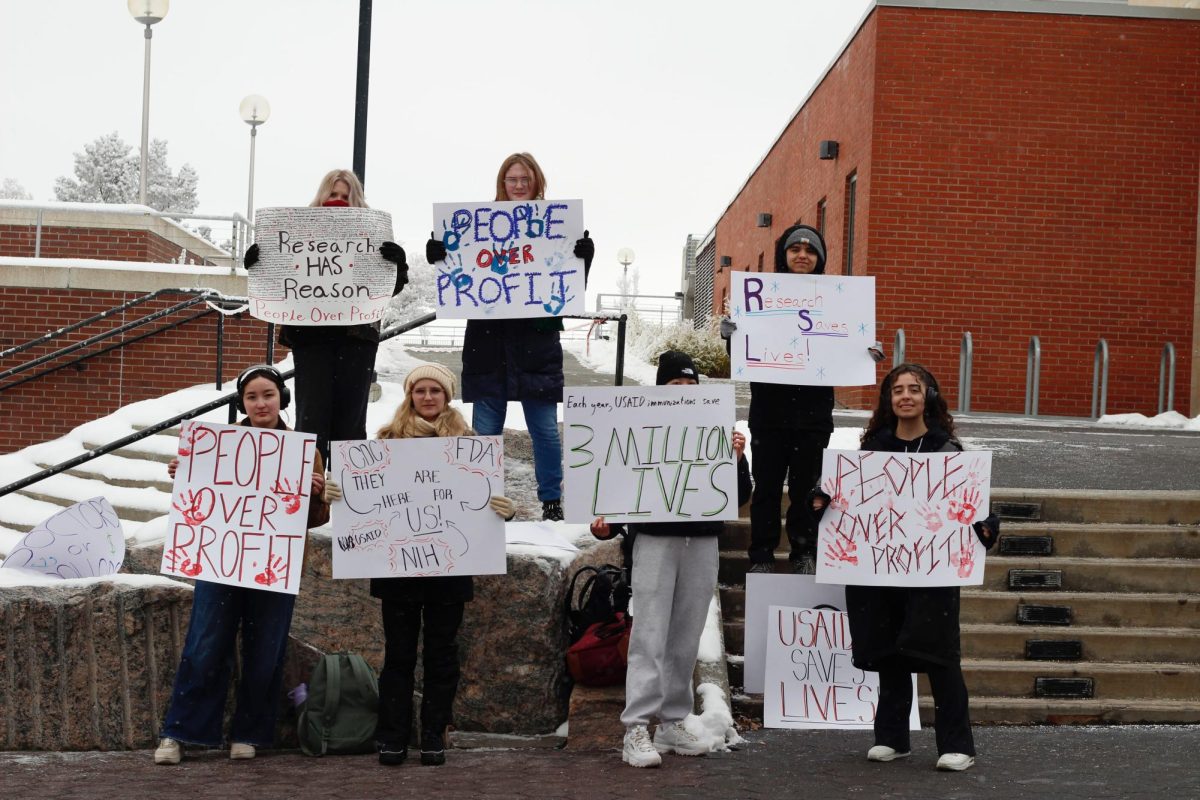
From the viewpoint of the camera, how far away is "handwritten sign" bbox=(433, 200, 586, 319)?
664 centimetres

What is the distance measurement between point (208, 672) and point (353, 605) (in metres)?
1.04

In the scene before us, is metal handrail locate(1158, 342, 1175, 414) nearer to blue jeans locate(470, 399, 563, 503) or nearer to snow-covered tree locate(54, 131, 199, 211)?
blue jeans locate(470, 399, 563, 503)

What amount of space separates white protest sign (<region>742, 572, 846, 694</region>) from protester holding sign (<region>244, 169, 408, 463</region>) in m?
2.11

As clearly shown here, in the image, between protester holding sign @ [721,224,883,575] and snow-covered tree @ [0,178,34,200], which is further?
snow-covered tree @ [0,178,34,200]

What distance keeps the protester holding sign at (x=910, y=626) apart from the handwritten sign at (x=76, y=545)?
3.22 meters

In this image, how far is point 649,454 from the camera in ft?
18.2

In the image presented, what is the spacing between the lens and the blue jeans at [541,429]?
6.75m

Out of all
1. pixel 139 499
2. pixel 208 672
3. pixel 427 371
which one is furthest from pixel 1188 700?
pixel 139 499

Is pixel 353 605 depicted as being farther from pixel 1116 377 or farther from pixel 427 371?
pixel 1116 377

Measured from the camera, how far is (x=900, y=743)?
5.38 m

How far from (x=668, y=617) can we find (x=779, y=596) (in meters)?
0.65

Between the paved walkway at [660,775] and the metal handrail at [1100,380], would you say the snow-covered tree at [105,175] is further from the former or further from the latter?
the paved walkway at [660,775]

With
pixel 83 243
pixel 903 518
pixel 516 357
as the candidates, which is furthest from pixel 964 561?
pixel 83 243

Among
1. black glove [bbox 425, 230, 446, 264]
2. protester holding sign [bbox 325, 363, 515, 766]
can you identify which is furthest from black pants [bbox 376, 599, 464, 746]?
black glove [bbox 425, 230, 446, 264]
